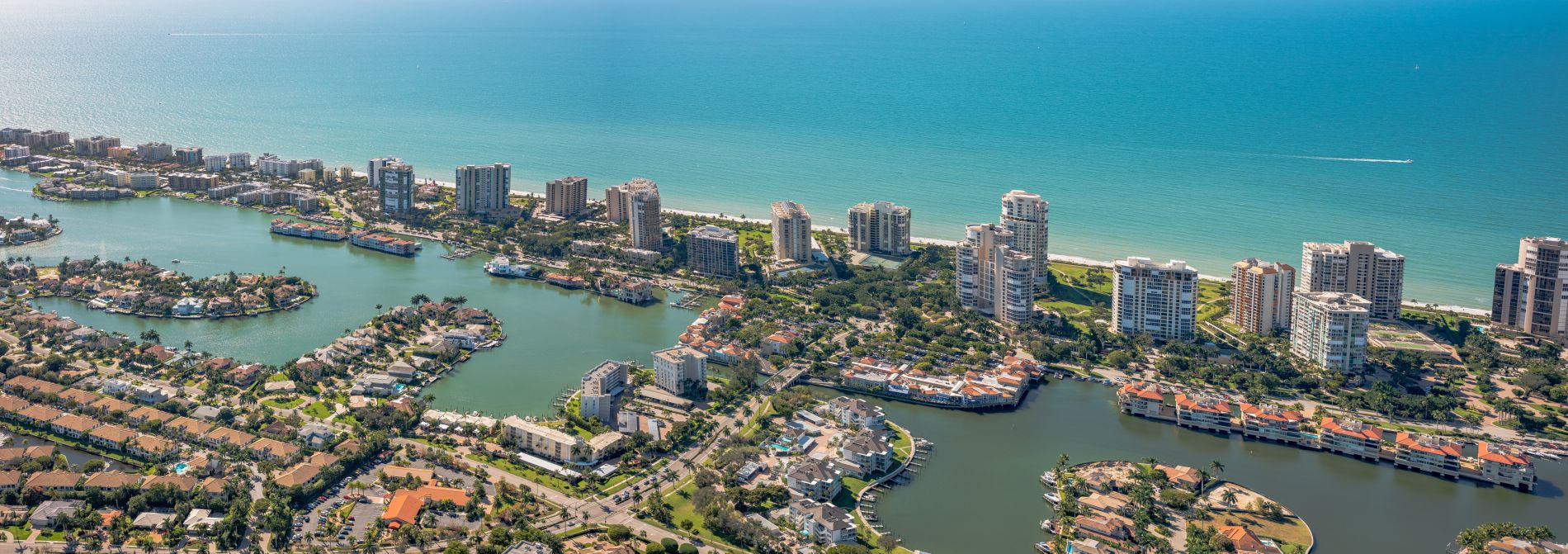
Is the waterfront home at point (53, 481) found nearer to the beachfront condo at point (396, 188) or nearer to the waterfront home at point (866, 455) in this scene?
the waterfront home at point (866, 455)

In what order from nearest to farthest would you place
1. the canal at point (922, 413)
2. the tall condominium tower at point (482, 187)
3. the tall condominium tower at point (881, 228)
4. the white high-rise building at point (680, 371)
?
1. the canal at point (922, 413)
2. the white high-rise building at point (680, 371)
3. the tall condominium tower at point (881, 228)
4. the tall condominium tower at point (482, 187)

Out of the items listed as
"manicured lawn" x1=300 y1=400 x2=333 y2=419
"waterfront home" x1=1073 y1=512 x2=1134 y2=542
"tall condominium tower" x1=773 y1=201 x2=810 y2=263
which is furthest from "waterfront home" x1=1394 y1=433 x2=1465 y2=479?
"manicured lawn" x1=300 y1=400 x2=333 y2=419

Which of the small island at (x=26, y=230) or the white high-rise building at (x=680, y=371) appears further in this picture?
the small island at (x=26, y=230)

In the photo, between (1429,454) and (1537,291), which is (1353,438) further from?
(1537,291)

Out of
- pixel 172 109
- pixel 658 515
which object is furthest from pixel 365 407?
pixel 172 109

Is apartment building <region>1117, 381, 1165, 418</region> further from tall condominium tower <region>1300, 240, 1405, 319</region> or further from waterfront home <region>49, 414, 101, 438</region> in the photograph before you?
waterfront home <region>49, 414, 101, 438</region>

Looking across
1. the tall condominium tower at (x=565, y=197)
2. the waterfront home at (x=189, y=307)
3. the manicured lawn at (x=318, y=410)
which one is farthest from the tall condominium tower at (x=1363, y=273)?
the waterfront home at (x=189, y=307)

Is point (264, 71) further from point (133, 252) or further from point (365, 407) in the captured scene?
point (365, 407)
